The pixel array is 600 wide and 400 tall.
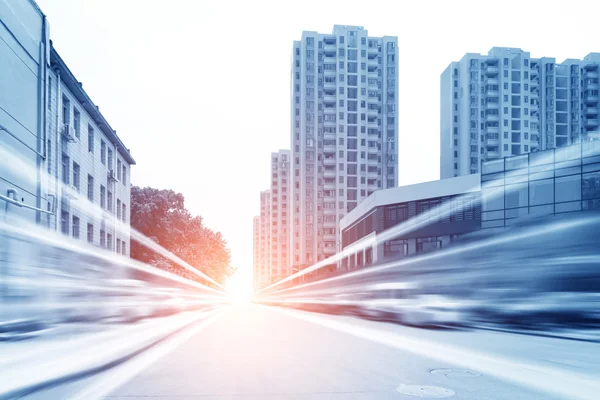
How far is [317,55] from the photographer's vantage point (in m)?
105

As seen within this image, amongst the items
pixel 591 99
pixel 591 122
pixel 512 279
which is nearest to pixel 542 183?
pixel 512 279

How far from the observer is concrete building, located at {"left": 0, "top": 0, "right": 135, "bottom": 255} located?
957 inches

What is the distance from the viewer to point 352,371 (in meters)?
8.62

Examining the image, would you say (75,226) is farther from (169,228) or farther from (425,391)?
(425,391)

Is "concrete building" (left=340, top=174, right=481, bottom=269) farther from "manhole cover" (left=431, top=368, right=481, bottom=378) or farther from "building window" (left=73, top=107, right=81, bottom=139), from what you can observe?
"manhole cover" (left=431, top=368, right=481, bottom=378)

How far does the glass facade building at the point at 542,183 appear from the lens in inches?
1471

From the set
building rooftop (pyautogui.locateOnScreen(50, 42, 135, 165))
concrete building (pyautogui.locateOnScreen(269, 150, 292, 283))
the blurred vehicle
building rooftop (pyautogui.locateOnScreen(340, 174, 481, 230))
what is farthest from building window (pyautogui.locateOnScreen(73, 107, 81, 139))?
concrete building (pyautogui.locateOnScreen(269, 150, 292, 283))

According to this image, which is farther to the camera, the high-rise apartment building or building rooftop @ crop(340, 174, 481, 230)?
the high-rise apartment building

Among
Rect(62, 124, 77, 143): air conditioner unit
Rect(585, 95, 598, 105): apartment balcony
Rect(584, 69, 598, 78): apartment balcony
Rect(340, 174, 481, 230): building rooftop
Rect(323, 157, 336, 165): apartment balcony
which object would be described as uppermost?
Rect(584, 69, 598, 78): apartment balcony

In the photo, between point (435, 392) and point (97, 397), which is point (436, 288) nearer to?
point (435, 392)

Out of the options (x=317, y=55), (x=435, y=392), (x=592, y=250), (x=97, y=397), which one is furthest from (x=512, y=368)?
(x=317, y=55)

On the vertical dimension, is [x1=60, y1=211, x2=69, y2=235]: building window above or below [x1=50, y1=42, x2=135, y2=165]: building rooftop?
below

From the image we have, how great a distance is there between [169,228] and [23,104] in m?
33.1

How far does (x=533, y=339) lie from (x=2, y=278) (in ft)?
38.6
